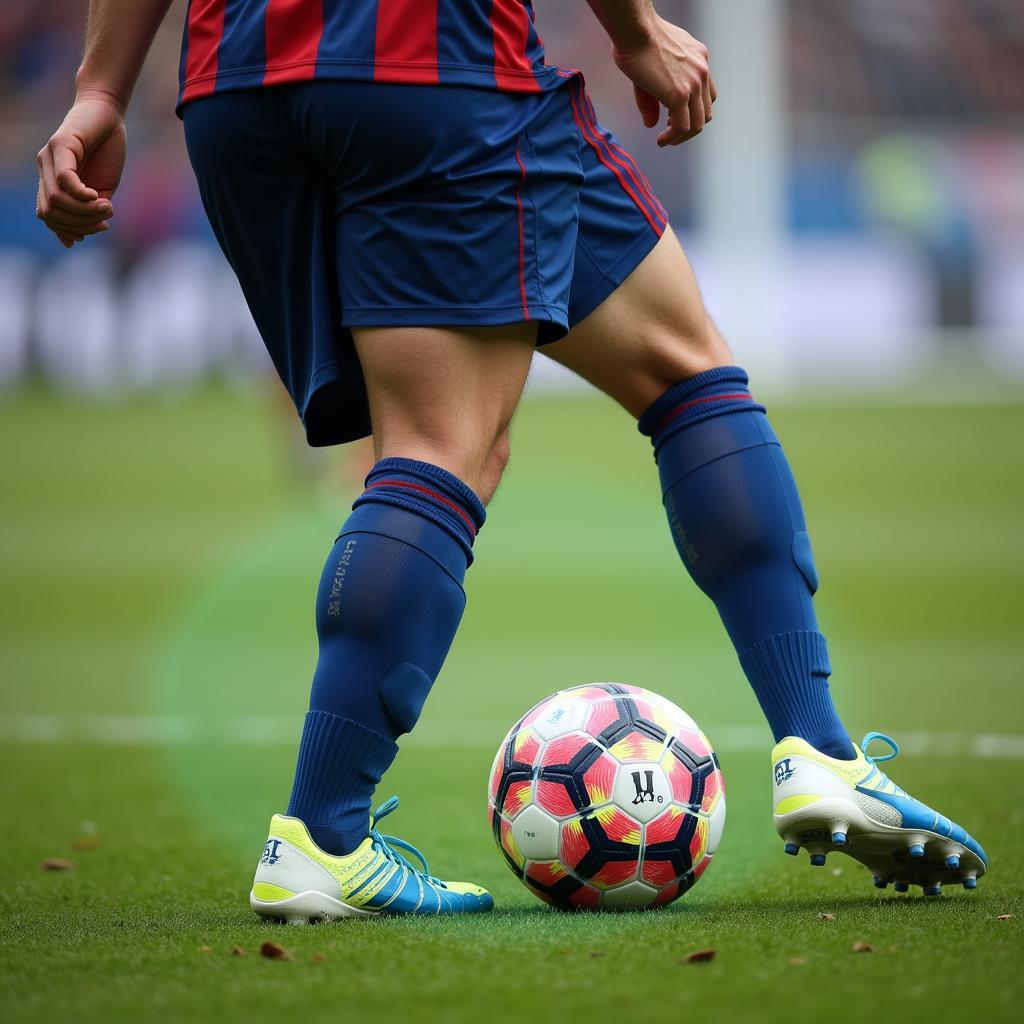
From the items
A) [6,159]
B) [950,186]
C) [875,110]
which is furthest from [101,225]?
[875,110]

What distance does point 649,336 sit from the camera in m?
2.31

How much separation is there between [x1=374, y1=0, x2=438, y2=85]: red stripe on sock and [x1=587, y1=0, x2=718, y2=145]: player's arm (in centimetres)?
26

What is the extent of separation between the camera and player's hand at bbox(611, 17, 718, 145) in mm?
2184

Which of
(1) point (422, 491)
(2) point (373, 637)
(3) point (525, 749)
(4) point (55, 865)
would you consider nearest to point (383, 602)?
(2) point (373, 637)

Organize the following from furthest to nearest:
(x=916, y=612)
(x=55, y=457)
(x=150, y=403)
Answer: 1. (x=150, y=403)
2. (x=55, y=457)
3. (x=916, y=612)

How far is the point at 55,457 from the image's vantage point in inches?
552

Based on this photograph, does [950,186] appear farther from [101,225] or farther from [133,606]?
[101,225]

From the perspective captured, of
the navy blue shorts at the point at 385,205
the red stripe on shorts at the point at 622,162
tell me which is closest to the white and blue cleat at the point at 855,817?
the navy blue shorts at the point at 385,205

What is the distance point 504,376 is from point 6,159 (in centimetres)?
2259

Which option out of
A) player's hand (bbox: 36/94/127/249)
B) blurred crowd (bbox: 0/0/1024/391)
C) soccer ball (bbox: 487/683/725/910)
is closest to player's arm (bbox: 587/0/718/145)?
player's hand (bbox: 36/94/127/249)

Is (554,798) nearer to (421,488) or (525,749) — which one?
(525,749)

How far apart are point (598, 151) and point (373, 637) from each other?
0.79 meters

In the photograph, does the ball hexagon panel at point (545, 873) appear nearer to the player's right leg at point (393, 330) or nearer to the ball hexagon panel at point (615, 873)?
the ball hexagon panel at point (615, 873)

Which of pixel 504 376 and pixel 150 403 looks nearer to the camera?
pixel 504 376
